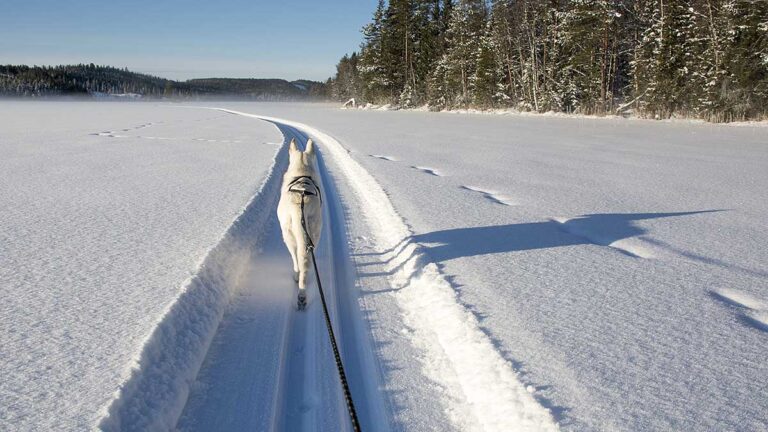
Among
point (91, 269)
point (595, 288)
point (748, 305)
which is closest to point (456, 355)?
point (595, 288)

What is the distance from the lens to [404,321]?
344 cm

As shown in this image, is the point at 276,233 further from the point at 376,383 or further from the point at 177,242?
the point at 376,383

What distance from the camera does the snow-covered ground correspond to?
232cm

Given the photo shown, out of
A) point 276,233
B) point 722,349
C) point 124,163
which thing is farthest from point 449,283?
point 124,163

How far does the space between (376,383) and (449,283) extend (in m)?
1.37

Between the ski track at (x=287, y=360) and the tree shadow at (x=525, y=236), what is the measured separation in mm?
489

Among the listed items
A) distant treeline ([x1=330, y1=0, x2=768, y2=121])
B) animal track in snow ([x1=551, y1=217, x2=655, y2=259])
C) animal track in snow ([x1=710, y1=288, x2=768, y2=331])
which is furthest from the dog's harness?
distant treeline ([x1=330, y1=0, x2=768, y2=121])

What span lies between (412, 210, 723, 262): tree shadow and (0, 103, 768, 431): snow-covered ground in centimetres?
4

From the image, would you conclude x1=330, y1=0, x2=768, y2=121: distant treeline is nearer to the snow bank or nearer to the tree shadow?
the tree shadow

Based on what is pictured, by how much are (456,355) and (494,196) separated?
5152 mm

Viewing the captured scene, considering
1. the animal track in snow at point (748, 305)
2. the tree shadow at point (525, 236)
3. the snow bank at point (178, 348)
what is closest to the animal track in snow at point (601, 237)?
the tree shadow at point (525, 236)

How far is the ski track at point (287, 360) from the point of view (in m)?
2.33

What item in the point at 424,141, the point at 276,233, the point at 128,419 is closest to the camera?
the point at 128,419

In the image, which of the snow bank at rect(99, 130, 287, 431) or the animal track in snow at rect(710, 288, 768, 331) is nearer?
the snow bank at rect(99, 130, 287, 431)
